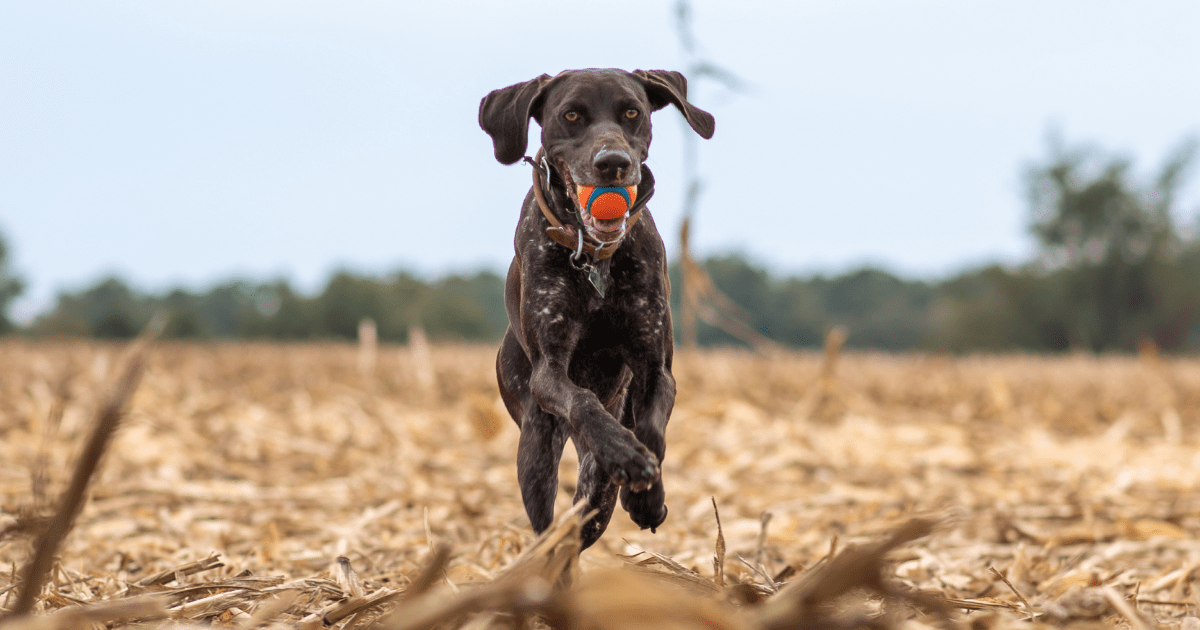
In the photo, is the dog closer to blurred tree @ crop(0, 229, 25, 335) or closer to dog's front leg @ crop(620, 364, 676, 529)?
dog's front leg @ crop(620, 364, 676, 529)

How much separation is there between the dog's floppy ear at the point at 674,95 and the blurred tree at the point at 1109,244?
6673cm

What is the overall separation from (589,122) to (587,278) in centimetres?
45

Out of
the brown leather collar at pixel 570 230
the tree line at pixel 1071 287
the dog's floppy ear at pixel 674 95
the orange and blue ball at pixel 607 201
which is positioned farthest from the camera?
the tree line at pixel 1071 287

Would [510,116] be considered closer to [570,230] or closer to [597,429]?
[570,230]

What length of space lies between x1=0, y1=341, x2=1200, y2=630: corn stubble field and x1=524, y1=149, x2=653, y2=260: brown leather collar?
0.78 meters

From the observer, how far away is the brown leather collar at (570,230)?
8.64 feet

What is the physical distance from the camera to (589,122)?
2.71 m

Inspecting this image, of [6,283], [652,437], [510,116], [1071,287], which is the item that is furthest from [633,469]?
[6,283]

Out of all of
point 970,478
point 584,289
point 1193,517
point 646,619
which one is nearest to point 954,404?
point 970,478

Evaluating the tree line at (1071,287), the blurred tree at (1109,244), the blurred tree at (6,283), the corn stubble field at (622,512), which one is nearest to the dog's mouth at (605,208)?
the corn stubble field at (622,512)

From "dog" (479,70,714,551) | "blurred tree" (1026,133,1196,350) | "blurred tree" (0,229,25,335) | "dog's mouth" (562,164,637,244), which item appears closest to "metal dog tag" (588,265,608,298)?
"dog" (479,70,714,551)

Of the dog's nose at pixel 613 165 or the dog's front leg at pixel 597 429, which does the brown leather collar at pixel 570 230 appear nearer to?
the dog's nose at pixel 613 165

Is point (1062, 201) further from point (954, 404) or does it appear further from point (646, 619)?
point (646, 619)

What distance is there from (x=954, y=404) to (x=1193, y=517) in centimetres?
719
